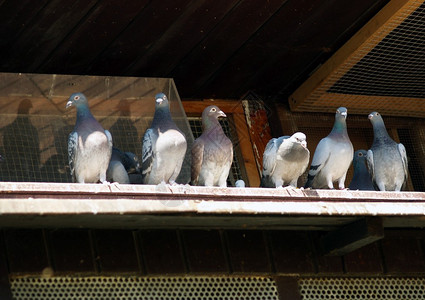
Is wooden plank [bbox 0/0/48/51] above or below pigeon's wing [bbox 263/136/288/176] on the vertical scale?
above

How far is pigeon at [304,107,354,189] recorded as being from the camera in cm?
780

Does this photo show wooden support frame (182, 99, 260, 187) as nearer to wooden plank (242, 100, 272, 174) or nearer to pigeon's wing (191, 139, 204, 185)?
wooden plank (242, 100, 272, 174)

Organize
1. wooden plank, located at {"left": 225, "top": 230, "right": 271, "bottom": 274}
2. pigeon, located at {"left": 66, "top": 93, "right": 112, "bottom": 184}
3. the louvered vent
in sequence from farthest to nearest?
the louvered vent → wooden plank, located at {"left": 225, "top": 230, "right": 271, "bottom": 274} → pigeon, located at {"left": 66, "top": 93, "right": 112, "bottom": 184}

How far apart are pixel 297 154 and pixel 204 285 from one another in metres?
1.17

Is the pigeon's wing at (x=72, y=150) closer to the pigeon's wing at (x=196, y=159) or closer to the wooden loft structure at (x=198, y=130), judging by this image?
the wooden loft structure at (x=198, y=130)

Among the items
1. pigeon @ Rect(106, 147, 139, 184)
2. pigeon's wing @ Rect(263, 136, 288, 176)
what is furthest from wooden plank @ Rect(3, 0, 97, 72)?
pigeon's wing @ Rect(263, 136, 288, 176)

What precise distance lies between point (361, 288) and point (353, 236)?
580 millimetres

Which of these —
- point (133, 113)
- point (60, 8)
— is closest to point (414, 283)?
point (133, 113)

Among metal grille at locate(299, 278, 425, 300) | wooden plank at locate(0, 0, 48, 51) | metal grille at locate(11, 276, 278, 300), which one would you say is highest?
wooden plank at locate(0, 0, 48, 51)

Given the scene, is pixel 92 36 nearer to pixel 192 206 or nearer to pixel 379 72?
pixel 192 206

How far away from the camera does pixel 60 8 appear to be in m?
7.76

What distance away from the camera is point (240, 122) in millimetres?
9359

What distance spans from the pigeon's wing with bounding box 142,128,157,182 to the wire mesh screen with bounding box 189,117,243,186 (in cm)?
176

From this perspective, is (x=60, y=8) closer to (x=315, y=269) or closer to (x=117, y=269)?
(x=117, y=269)
